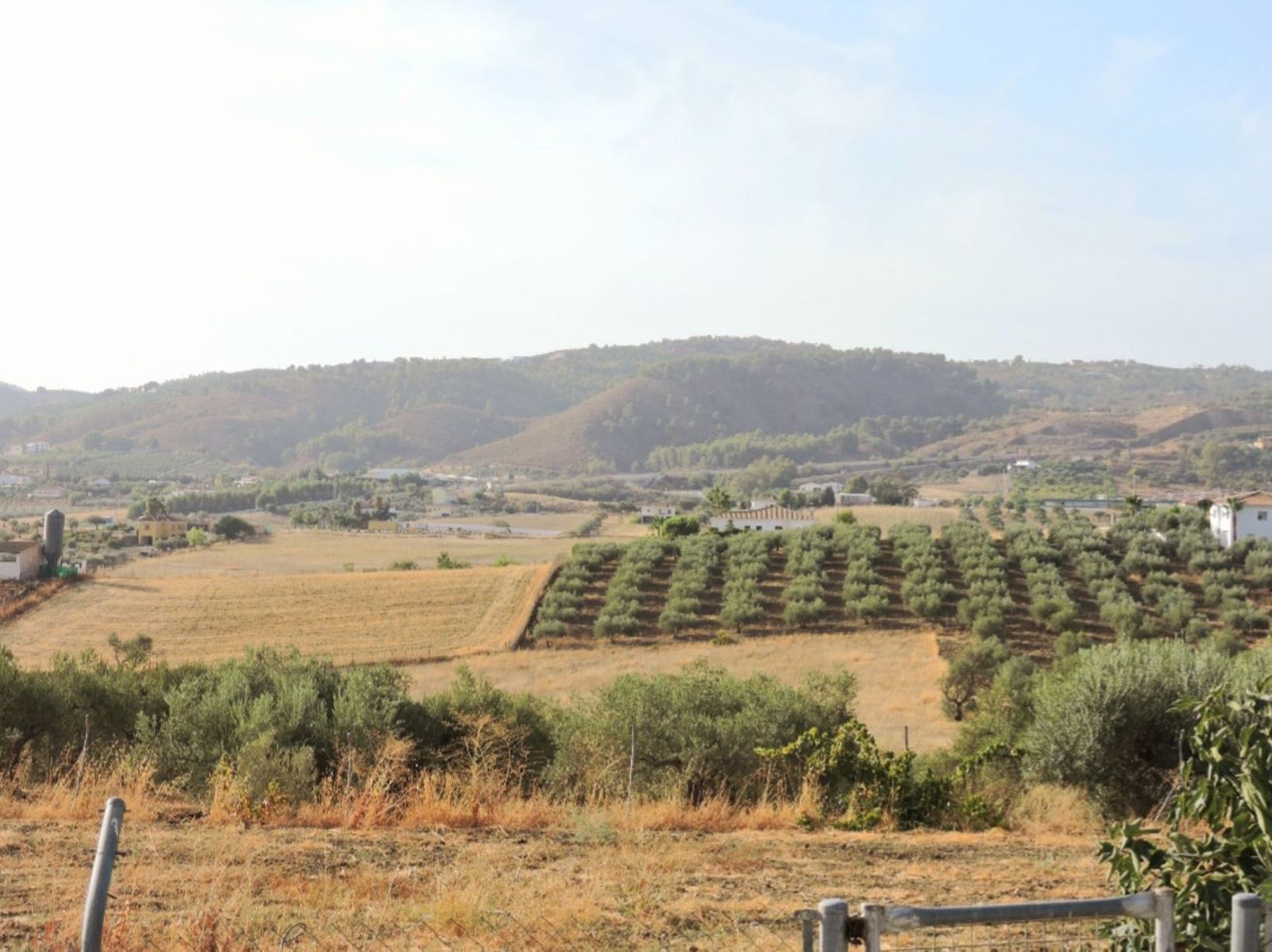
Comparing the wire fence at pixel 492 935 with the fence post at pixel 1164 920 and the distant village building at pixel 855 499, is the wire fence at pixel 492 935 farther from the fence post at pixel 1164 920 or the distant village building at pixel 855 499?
the distant village building at pixel 855 499

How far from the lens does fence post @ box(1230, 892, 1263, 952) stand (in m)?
4.08

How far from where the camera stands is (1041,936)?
6.55m

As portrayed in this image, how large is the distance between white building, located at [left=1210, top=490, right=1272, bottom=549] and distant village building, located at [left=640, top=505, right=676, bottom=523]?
152ft

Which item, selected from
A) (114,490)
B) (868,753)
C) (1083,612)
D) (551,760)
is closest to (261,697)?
(551,760)

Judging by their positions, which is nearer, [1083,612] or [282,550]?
[1083,612]

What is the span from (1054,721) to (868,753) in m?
2.55

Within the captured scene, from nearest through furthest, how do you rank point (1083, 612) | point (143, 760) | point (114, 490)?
point (143, 760)
point (1083, 612)
point (114, 490)

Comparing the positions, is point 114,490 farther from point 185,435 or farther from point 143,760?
point 143,760

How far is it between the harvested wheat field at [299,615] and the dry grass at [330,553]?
6.37 metres

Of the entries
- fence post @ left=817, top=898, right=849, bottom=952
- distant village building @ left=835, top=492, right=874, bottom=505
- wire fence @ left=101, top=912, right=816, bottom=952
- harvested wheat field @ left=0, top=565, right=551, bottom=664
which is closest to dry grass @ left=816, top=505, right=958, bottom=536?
distant village building @ left=835, top=492, right=874, bottom=505

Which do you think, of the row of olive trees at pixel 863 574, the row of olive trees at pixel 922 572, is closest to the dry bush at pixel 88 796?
the row of olive trees at pixel 863 574

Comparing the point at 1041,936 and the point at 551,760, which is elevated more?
the point at 1041,936

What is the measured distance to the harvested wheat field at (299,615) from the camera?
4156 centimetres

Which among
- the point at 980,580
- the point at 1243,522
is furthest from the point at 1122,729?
the point at 1243,522
